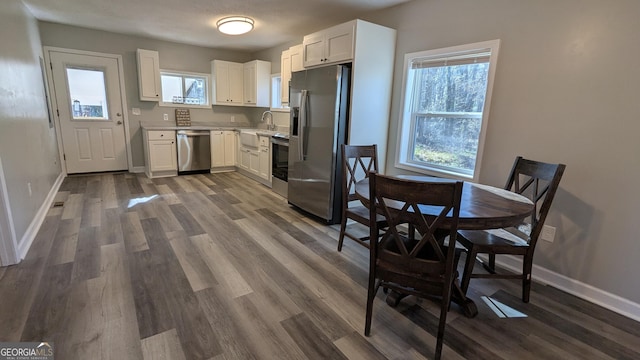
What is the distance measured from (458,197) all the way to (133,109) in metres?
5.92

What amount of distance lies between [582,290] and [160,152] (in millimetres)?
5815

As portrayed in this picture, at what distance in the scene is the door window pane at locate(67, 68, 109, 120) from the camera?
5016 millimetres

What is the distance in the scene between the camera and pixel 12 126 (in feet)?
8.72

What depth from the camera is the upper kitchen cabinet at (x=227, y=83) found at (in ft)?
19.4

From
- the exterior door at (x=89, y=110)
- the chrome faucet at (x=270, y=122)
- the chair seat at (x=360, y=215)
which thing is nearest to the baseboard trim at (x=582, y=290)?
the chair seat at (x=360, y=215)

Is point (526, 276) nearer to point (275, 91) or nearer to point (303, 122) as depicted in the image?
point (303, 122)

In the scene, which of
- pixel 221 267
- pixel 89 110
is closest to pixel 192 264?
pixel 221 267

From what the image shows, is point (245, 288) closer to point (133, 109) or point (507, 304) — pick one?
point (507, 304)

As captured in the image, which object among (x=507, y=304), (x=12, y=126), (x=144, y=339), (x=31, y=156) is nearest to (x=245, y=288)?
(x=144, y=339)

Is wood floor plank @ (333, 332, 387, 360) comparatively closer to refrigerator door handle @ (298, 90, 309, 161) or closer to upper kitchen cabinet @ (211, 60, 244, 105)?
refrigerator door handle @ (298, 90, 309, 161)

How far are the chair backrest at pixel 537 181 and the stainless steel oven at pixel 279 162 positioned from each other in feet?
9.20

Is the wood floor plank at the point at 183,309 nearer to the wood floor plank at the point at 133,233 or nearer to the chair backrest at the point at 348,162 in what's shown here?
the wood floor plank at the point at 133,233

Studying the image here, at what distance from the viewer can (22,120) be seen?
118 inches

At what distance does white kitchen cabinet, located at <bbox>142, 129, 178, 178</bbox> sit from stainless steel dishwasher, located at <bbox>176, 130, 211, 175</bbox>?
10 cm
